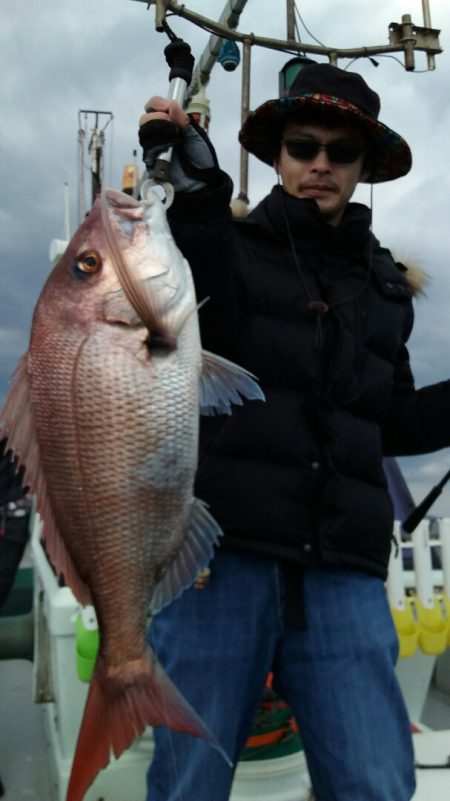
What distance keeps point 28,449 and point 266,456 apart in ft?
2.36

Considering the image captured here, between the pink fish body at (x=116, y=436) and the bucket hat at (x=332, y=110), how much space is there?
3.06 ft

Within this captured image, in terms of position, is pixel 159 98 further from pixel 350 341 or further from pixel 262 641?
pixel 262 641

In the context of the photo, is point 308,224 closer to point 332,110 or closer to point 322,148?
point 322,148

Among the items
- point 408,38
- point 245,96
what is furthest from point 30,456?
point 408,38

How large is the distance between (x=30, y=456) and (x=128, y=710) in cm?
57

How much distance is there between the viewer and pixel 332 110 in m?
2.12

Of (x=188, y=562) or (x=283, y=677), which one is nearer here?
(x=188, y=562)

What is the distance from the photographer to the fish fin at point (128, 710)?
4.57 ft

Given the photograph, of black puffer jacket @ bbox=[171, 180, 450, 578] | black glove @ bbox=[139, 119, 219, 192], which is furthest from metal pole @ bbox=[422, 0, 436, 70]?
black glove @ bbox=[139, 119, 219, 192]

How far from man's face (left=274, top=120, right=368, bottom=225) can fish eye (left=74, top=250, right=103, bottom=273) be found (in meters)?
0.94

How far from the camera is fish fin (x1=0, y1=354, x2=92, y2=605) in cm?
143

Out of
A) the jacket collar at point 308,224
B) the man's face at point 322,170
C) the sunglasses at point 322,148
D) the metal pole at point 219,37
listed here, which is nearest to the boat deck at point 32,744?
the jacket collar at point 308,224

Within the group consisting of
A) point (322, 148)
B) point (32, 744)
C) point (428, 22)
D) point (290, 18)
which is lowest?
point (32, 744)

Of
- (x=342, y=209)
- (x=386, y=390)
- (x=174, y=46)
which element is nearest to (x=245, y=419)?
(x=386, y=390)
